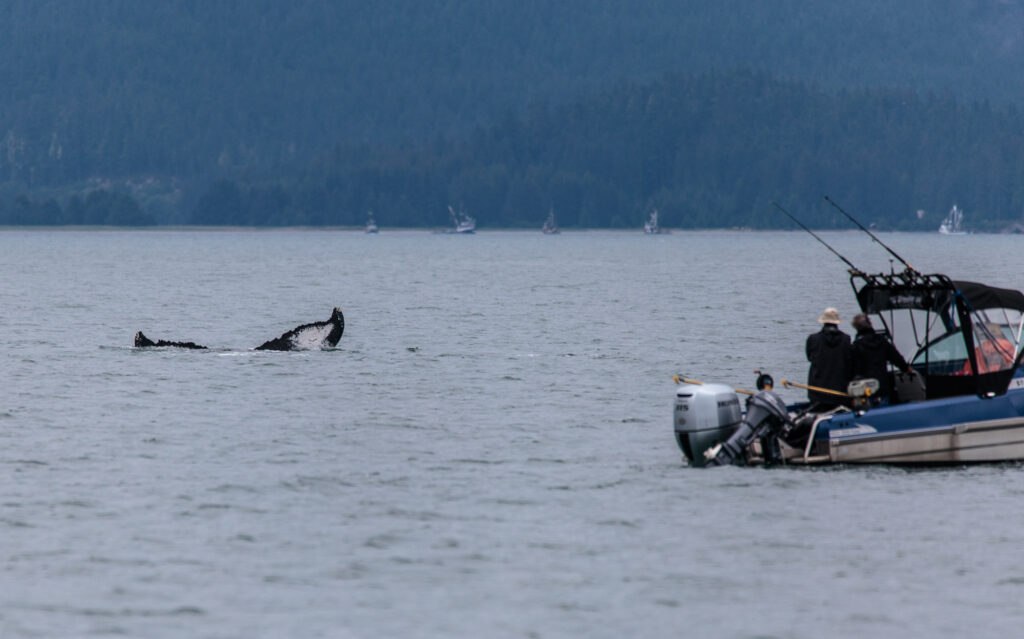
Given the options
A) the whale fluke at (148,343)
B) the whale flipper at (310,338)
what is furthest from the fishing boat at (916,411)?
the whale fluke at (148,343)

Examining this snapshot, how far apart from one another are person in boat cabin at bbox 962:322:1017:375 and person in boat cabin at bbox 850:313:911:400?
117 centimetres

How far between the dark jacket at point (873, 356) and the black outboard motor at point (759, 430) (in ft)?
4.59

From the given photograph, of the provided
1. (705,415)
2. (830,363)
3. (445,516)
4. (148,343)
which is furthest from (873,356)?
(148,343)

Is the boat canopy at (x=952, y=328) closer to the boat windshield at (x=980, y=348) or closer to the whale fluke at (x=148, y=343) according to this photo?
the boat windshield at (x=980, y=348)

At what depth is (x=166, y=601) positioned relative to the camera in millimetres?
16219

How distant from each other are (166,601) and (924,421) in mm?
11772

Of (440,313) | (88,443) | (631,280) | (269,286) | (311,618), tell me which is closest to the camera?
(311,618)

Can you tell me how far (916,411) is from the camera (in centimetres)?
2269

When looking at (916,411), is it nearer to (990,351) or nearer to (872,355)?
(872,355)

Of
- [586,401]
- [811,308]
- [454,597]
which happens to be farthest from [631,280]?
[454,597]

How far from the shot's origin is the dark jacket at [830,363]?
23.1 metres

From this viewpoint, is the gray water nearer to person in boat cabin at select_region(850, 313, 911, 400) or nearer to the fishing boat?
the fishing boat

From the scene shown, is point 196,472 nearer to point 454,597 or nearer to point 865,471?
point 454,597

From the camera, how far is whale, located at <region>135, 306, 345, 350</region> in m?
45.2
